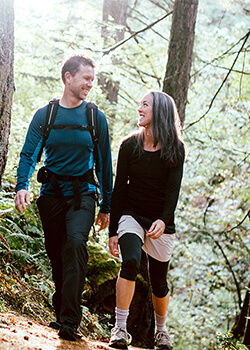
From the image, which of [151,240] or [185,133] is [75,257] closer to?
[151,240]

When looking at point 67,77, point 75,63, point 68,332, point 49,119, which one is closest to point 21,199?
point 49,119

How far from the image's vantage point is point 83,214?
395 cm

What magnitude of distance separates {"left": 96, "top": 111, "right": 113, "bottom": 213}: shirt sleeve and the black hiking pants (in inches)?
10.2

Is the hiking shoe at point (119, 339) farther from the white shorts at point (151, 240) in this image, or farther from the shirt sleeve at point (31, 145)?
the shirt sleeve at point (31, 145)

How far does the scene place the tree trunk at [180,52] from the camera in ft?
22.2

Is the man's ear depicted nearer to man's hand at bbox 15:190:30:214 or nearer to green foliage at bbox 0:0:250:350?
man's hand at bbox 15:190:30:214

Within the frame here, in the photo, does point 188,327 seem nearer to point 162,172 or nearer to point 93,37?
point 93,37

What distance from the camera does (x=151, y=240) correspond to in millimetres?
4250

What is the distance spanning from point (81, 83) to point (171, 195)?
140 cm

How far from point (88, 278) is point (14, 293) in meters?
2.05

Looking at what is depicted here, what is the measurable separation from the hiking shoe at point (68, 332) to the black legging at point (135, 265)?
0.63 m

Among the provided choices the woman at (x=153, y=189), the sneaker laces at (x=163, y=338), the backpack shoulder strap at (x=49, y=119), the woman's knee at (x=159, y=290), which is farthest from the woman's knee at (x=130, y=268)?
the backpack shoulder strap at (x=49, y=119)

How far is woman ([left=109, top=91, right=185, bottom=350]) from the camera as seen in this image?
4.20 metres

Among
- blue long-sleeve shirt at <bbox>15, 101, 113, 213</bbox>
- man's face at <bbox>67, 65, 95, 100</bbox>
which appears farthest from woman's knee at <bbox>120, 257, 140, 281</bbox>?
man's face at <bbox>67, 65, 95, 100</bbox>
